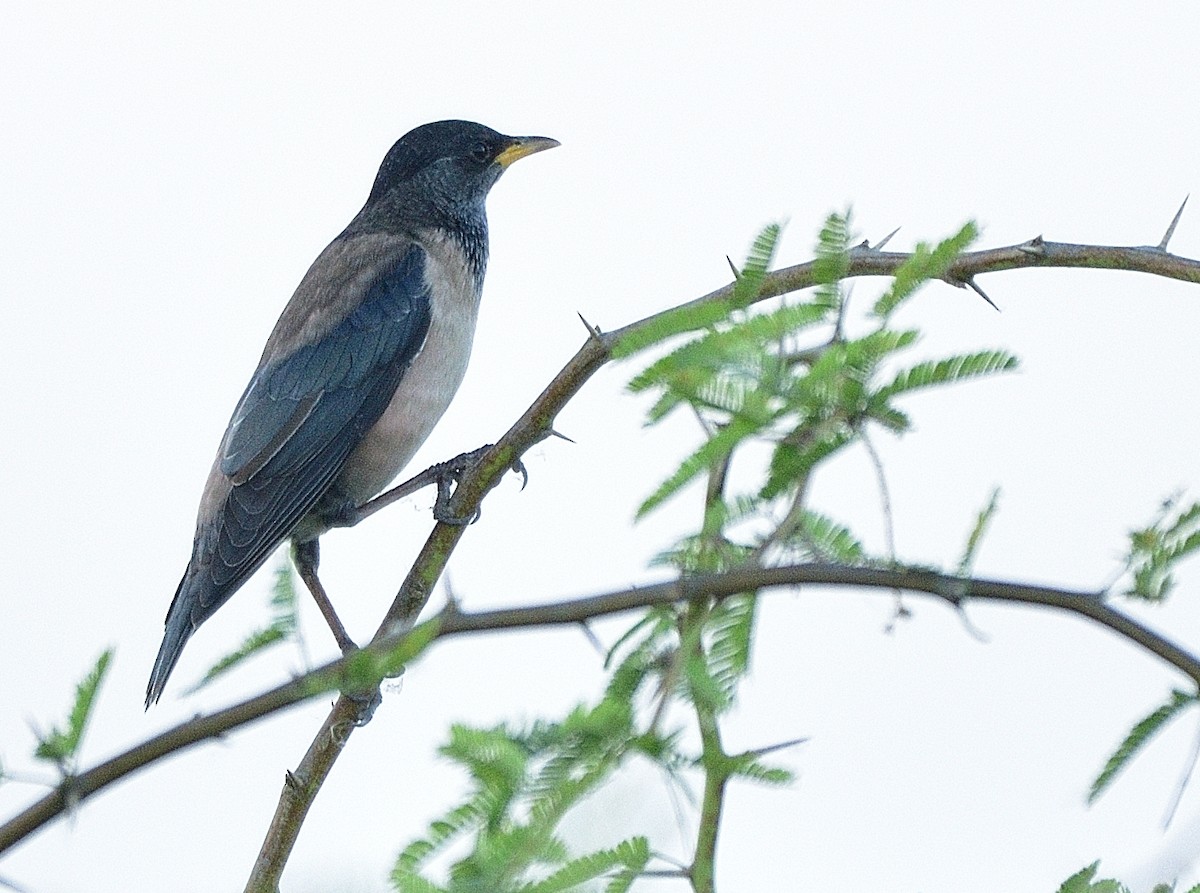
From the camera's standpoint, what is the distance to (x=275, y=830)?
3533 millimetres

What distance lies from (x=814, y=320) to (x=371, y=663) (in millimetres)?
810

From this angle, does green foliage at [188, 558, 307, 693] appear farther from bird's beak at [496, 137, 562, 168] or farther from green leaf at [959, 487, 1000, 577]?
bird's beak at [496, 137, 562, 168]

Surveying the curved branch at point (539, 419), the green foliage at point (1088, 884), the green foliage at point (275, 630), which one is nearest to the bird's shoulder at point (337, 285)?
the curved branch at point (539, 419)

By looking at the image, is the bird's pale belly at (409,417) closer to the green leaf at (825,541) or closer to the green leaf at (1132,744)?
the green leaf at (825,541)

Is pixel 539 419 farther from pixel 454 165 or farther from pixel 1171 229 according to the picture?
pixel 454 165

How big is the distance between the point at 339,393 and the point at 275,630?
10.0 ft

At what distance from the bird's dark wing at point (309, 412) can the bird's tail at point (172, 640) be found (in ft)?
0.29

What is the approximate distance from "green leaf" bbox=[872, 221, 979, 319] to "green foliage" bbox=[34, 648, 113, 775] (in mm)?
1240

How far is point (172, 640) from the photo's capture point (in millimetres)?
4918

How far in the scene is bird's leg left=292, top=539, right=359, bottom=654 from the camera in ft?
17.5

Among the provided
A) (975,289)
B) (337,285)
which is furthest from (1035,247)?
(337,285)

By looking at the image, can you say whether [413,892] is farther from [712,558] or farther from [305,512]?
[305,512]

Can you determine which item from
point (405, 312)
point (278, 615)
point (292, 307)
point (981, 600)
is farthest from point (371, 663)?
point (292, 307)

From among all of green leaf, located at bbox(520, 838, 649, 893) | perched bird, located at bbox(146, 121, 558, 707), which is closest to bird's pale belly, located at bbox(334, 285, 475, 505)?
perched bird, located at bbox(146, 121, 558, 707)
